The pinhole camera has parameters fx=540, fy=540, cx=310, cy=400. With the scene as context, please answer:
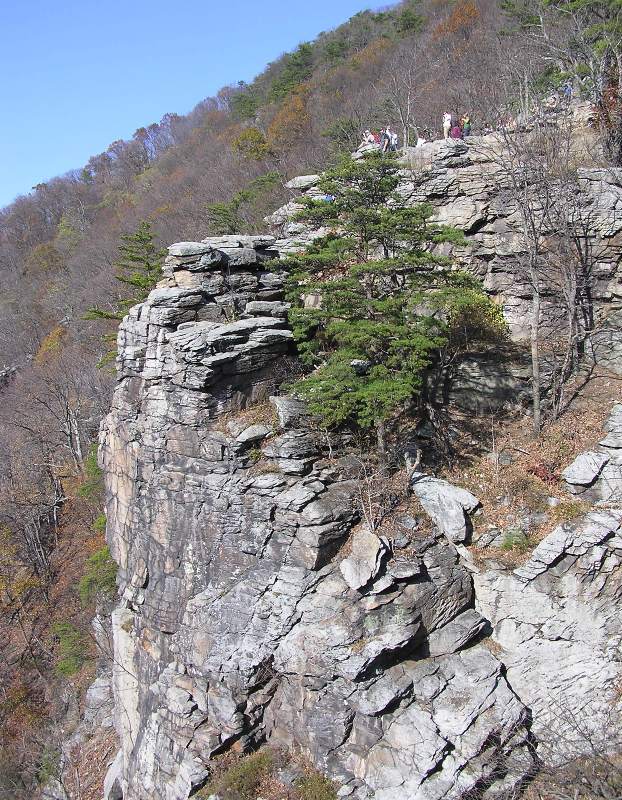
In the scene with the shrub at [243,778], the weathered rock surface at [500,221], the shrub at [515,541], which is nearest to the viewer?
the shrub at [243,778]

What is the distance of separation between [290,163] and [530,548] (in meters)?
30.6

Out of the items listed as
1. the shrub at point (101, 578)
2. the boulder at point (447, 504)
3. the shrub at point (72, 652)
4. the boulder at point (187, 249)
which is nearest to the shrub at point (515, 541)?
the boulder at point (447, 504)

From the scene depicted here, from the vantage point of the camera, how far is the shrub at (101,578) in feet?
64.7

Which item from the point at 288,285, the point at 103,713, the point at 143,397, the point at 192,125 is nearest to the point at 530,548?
the point at 288,285

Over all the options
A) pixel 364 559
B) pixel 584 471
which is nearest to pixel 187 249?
pixel 364 559

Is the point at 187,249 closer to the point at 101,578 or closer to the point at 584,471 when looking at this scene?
the point at 584,471

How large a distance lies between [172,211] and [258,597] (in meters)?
39.1

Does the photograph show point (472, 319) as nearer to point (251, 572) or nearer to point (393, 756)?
point (251, 572)

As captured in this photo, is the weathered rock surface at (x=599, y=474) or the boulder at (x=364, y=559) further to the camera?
the weathered rock surface at (x=599, y=474)

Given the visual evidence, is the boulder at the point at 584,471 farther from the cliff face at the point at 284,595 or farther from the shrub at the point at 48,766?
the shrub at the point at 48,766

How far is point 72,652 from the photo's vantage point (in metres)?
21.2

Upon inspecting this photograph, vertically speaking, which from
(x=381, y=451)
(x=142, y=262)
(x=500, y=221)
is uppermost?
(x=142, y=262)

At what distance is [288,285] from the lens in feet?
43.9

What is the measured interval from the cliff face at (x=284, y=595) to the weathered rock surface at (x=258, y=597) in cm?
4
